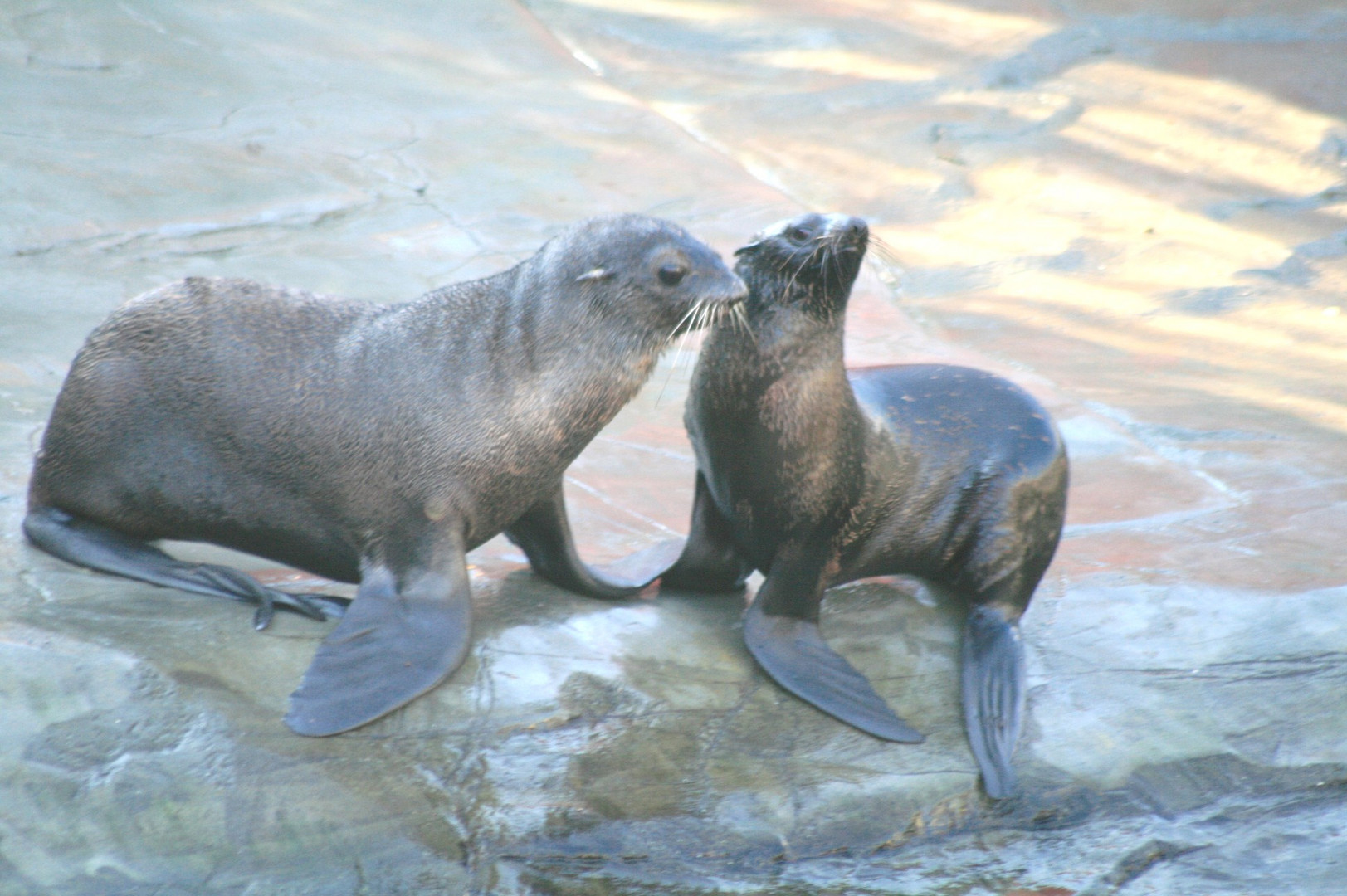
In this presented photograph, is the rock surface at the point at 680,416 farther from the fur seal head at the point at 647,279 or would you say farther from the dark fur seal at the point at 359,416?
the fur seal head at the point at 647,279

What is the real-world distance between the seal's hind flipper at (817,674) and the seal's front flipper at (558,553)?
15.9 inches

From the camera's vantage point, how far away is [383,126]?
877 cm

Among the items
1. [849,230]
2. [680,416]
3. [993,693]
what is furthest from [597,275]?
[680,416]

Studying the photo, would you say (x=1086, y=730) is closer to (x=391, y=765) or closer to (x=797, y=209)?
(x=391, y=765)

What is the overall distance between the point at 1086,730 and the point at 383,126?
6447mm

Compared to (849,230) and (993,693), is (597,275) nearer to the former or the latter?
(849,230)

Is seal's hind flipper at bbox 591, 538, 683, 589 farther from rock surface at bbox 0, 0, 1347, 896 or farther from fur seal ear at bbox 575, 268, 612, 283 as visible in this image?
fur seal ear at bbox 575, 268, 612, 283

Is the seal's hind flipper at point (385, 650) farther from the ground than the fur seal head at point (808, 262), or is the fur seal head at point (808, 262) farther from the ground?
the fur seal head at point (808, 262)

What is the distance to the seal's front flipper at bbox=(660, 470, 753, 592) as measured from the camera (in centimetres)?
400

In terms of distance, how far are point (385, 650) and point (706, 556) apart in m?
1.08

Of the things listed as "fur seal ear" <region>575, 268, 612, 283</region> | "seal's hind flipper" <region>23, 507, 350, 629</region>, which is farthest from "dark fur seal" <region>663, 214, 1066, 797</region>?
"seal's hind flipper" <region>23, 507, 350, 629</region>

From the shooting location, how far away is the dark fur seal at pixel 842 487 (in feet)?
12.1

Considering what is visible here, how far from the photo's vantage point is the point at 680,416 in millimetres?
6086

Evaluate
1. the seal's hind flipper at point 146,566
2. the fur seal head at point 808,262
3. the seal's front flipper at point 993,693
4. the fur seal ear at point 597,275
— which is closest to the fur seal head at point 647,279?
the fur seal ear at point 597,275
